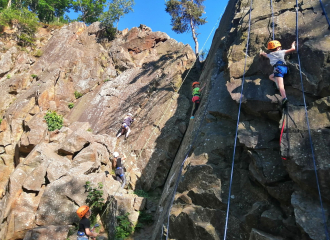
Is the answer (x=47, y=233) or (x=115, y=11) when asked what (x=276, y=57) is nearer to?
(x=47, y=233)

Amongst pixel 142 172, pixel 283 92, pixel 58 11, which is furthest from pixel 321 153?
pixel 58 11

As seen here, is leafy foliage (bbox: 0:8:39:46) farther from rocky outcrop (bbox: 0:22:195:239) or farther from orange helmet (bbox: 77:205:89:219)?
orange helmet (bbox: 77:205:89:219)

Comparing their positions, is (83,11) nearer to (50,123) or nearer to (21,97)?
(21,97)

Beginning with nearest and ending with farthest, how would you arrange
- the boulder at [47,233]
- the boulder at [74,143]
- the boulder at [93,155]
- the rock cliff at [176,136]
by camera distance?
the rock cliff at [176,136] → the boulder at [47,233] → the boulder at [93,155] → the boulder at [74,143]

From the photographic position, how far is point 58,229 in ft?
25.1

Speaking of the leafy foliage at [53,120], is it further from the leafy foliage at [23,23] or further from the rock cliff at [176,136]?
the leafy foliage at [23,23]

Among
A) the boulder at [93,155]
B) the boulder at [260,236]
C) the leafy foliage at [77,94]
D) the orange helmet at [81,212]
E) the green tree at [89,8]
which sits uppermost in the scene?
the green tree at [89,8]

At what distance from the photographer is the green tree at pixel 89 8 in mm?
28538

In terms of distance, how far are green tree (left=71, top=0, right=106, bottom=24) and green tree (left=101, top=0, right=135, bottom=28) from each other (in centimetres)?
782

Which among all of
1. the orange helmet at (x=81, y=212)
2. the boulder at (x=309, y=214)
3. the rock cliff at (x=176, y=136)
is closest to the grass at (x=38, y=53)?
the rock cliff at (x=176, y=136)

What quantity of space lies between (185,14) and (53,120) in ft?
40.6

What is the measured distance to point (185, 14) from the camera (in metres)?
18.4

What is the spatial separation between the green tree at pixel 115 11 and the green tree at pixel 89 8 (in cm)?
782

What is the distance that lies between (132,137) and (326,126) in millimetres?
8965
